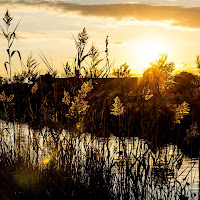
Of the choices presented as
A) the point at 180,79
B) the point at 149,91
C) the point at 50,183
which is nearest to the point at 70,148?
the point at 50,183

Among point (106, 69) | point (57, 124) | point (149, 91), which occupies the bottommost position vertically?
point (57, 124)

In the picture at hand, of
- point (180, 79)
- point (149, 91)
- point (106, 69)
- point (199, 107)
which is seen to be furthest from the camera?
point (180, 79)

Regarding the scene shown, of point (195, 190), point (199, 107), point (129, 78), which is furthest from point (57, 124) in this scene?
point (199, 107)

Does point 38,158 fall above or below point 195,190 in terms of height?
above

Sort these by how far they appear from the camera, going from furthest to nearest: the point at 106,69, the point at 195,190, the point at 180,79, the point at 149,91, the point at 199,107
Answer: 1. the point at 180,79
2. the point at 199,107
3. the point at 195,190
4. the point at 106,69
5. the point at 149,91

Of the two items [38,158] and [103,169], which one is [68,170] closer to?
[103,169]

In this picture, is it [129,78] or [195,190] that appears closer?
[129,78]

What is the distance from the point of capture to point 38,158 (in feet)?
14.9

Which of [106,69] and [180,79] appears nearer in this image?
[106,69]

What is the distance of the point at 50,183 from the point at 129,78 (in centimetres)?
154

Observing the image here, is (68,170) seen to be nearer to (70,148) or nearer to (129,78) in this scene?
(70,148)

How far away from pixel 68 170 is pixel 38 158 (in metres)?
0.83

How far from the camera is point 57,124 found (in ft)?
12.9

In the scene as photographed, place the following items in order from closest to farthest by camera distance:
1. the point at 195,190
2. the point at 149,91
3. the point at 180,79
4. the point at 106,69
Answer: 1. the point at 149,91
2. the point at 106,69
3. the point at 195,190
4. the point at 180,79
